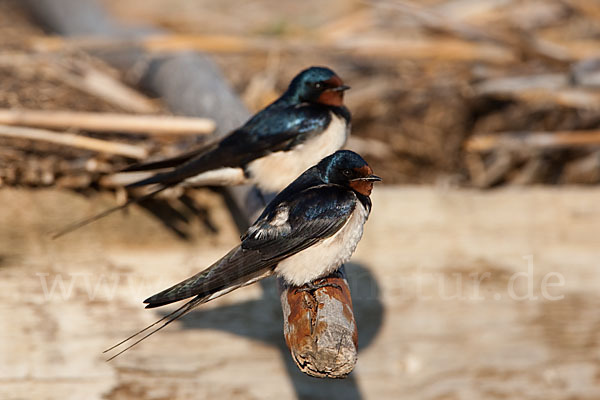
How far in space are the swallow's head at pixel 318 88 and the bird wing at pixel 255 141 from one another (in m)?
0.04

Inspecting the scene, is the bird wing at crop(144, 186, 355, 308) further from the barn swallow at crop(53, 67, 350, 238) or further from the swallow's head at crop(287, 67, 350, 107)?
the swallow's head at crop(287, 67, 350, 107)

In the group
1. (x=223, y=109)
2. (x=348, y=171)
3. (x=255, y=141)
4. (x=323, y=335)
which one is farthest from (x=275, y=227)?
(x=223, y=109)

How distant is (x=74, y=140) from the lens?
2787 mm

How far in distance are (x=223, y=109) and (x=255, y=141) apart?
2.06 feet

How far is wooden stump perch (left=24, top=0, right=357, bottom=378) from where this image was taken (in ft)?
5.46

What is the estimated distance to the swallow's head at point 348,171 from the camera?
2.03 metres

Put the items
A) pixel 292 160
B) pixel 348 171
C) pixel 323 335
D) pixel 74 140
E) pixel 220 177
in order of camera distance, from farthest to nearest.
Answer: pixel 74 140, pixel 292 160, pixel 220 177, pixel 348 171, pixel 323 335

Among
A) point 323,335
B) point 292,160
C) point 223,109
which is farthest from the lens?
point 223,109

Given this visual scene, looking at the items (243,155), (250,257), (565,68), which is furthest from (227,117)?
(565,68)

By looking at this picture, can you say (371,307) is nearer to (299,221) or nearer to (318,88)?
(318,88)

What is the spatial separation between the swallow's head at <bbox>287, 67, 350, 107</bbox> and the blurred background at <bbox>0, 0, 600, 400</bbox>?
0.40 meters

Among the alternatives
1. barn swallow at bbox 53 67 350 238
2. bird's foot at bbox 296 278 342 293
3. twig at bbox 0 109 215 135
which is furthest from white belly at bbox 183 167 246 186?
bird's foot at bbox 296 278 342 293

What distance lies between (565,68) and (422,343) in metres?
2.30

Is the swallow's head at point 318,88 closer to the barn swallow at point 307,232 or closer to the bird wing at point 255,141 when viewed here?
the bird wing at point 255,141
